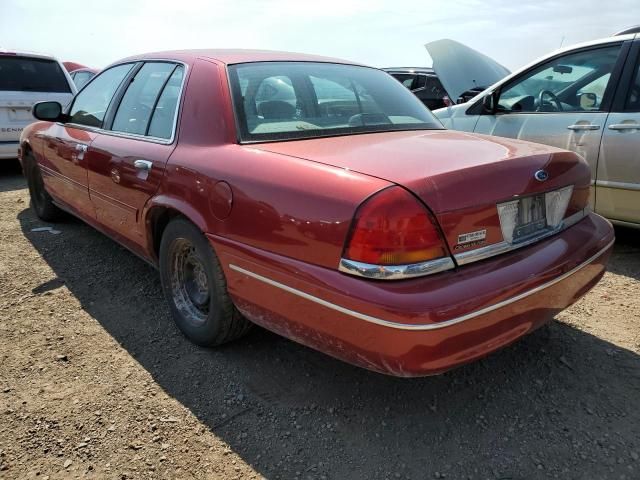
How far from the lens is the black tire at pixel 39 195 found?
4.94m

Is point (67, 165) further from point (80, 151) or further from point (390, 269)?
point (390, 269)

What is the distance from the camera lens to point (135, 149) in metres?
3.04

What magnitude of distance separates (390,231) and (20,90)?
22.6 ft

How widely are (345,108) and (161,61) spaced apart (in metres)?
1.22

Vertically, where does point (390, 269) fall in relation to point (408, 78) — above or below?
below

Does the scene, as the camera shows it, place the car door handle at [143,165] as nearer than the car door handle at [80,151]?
Yes

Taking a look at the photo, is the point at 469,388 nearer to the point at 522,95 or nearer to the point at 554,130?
the point at 554,130

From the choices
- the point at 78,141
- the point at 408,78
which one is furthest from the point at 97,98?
the point at 408,78

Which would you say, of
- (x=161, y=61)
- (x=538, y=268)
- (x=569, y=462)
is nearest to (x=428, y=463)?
(x=569, y=462)

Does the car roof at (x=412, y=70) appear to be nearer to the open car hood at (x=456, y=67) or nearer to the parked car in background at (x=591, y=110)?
the open car hood at (x=456, y=67)

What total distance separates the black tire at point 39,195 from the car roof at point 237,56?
7.11 ft

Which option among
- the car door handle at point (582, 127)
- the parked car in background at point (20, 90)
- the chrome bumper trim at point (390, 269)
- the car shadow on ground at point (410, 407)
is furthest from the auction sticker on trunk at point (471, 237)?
the parked car in background at point (20, 90)

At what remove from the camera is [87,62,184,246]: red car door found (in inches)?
114

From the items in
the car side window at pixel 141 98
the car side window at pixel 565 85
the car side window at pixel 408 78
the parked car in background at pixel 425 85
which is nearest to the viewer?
the car side window at pixel 141 98
